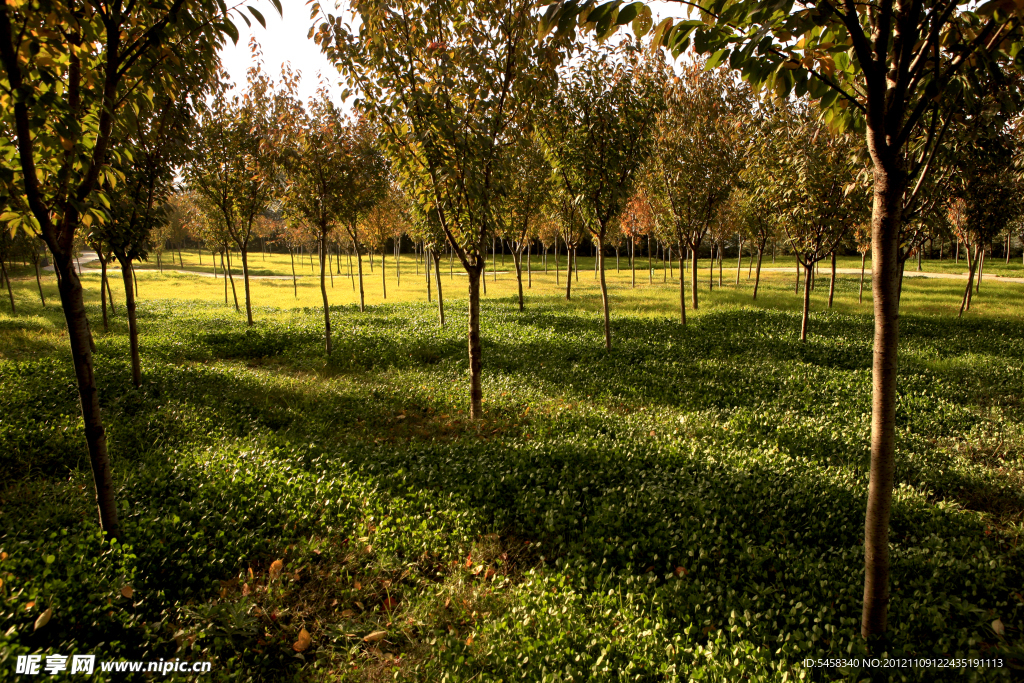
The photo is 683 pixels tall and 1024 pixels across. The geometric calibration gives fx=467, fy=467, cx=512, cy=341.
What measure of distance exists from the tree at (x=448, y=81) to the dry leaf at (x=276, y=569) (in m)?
5.87

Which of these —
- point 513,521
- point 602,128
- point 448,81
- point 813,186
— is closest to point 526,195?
point 602,128

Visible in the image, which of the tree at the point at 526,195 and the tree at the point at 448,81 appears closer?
the tree at the point at 448,81

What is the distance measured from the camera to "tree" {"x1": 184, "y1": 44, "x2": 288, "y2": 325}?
1503 cm

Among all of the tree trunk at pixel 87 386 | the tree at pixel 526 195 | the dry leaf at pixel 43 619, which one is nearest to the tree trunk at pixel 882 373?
the dry leaf at pixel 43 619

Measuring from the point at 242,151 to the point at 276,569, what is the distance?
52.7 ft

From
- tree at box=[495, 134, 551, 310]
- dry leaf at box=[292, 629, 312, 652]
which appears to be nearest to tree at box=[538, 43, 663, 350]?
tree at box=[495, 134, 551, 310]

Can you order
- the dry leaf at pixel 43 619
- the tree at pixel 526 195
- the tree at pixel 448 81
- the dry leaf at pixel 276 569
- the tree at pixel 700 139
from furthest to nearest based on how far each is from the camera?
the tree at pixel 526 195, the tree at pixel 700 139, the tree at pixel 448 81, the dry leaf at pixel 276 569, the dry leaf at pixel 43 619

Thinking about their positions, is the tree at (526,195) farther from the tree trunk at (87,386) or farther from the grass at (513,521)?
the tree trunk at (87,386)

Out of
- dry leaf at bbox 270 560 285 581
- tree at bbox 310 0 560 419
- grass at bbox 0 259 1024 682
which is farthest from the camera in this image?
tree at bbox 310 0 560 419

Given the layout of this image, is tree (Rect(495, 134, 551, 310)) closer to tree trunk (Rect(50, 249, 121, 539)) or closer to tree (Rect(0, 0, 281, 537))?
tree (Rect(0, 0, 281, 537))

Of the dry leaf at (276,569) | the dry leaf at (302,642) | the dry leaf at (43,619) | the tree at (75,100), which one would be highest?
the tree at (75,100)

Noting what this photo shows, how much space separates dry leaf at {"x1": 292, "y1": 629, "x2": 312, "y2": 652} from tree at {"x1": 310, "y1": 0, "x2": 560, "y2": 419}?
6.33 metres

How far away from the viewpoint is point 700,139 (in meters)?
17.8

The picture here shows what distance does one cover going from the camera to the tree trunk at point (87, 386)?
4.35 metres
